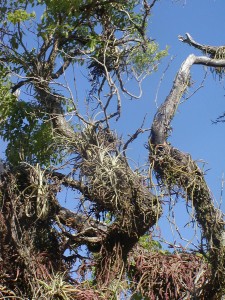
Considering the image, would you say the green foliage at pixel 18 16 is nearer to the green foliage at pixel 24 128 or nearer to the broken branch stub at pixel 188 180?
the green foliage at pixel 24 128

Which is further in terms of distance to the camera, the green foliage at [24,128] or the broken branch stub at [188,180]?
the green foliage at [24,128]

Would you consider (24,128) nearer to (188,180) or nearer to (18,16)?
(18,16)

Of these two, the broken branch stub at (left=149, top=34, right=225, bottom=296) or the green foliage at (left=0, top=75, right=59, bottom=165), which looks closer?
the broken branch stub at (left=149, top=34, right=225, bottom=296)

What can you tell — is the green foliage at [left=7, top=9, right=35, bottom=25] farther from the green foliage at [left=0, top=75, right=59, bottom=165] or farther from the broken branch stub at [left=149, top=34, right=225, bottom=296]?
the broken branch stub at [left=149, top=34, right=225, bottom=296]

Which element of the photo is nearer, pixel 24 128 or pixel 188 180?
pixel 188 180

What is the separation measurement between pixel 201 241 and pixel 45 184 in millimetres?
1755

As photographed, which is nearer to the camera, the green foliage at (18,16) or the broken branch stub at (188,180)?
the broken branch stub at (188,180)

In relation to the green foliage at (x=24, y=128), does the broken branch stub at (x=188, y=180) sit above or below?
below

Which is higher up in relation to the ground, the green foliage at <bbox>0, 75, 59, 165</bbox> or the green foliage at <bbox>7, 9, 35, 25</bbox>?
the green foliage at <bbox>7, 9, 35, 25</bbox>

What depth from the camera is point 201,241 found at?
21.6 feet

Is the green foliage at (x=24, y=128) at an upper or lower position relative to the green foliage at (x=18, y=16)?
lower

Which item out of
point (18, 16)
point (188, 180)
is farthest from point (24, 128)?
point (188, 180)

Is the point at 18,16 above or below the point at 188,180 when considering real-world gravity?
above

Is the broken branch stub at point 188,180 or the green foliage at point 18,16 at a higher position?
the green foliage at point 18,16
